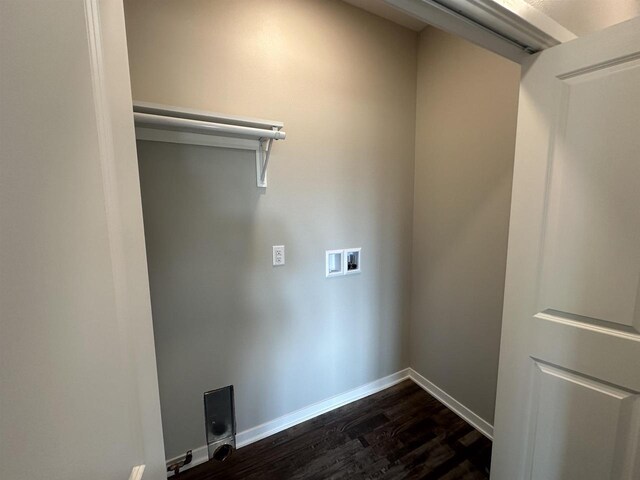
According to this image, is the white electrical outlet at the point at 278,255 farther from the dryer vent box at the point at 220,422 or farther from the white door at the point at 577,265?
the white door at the point at 577,265

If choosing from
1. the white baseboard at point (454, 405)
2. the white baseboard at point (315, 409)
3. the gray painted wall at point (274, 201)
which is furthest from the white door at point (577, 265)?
the white baseboard at point (315, 409)

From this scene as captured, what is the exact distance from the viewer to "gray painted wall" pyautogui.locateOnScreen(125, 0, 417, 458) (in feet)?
4.39

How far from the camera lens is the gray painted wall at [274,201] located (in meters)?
1.34

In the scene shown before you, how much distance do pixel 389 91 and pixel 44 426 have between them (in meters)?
2.27

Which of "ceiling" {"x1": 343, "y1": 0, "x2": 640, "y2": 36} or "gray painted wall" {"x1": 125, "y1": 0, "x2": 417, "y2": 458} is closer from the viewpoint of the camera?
"ceiling" {"x1": 343, "y1": 0, "x2": 640, "y2": 36}

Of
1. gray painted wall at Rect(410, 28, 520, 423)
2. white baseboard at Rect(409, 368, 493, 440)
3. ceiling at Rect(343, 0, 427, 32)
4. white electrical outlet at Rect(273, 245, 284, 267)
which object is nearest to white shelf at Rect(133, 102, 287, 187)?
white electrical outlet at Rect(273, 245, 284, 267)

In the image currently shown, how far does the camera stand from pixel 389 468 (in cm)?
152

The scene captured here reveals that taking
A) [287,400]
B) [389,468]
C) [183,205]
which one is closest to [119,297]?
[183,205]

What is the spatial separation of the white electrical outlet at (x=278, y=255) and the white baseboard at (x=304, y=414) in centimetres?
108

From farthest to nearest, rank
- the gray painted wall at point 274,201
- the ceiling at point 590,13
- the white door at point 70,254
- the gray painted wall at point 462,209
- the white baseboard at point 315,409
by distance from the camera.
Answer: the white baseboard at point 315,409, the gray painted wall at point 462,209, the gray painted wall at point 274,201, the ceiling at point 590,13, the white door at point 70,254

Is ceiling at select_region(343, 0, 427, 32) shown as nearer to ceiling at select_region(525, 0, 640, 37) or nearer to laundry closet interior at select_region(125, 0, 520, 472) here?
laundry closet interior at select_region(125, 0, 520, 472)

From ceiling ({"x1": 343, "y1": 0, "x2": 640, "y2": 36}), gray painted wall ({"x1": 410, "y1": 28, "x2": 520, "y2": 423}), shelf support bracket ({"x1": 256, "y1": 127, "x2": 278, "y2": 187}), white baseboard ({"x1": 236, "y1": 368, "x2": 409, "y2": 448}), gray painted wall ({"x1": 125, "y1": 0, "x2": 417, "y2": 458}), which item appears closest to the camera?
ceiling ({"x1": 343, "y1": 0, "x2": 640, "y2": 36})

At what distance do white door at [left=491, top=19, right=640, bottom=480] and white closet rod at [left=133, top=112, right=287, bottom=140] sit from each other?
1157 millimetres

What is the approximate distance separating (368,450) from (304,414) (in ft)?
1.60
